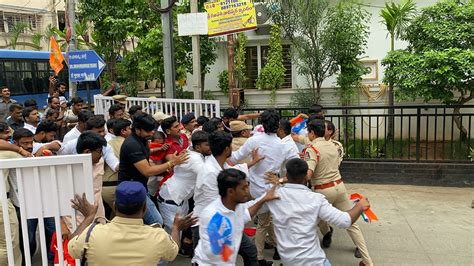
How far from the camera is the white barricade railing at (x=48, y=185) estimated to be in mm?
2875

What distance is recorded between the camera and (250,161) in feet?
14.4

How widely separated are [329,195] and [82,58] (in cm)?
621

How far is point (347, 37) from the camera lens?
972 cm

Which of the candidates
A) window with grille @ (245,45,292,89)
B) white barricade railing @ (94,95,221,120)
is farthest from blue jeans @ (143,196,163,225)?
window with grille @ (245,45,292,89)

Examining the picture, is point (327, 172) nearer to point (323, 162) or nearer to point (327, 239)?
point (323, 162)

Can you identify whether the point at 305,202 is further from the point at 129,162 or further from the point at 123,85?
the point at 123,85

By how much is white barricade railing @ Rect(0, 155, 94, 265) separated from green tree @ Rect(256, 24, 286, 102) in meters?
9.19

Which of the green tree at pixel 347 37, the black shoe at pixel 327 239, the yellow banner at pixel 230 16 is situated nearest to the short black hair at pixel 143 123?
the black shoe at pixel 327 239

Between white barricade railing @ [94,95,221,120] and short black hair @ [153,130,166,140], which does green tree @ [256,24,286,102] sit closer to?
white barricade railing @ [94,95,221,120]

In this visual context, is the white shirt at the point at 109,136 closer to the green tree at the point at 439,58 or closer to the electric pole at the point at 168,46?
the electric pole at the point at 168,46

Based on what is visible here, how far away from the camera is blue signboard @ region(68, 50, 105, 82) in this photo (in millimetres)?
8383

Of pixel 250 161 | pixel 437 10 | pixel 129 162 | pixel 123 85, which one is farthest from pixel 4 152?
pixel 123 85

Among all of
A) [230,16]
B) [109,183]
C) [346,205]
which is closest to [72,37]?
[230,16]

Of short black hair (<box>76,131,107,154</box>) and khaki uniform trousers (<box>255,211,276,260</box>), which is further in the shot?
khaki uniform trousers (<box>255,211,276,260</box>)
